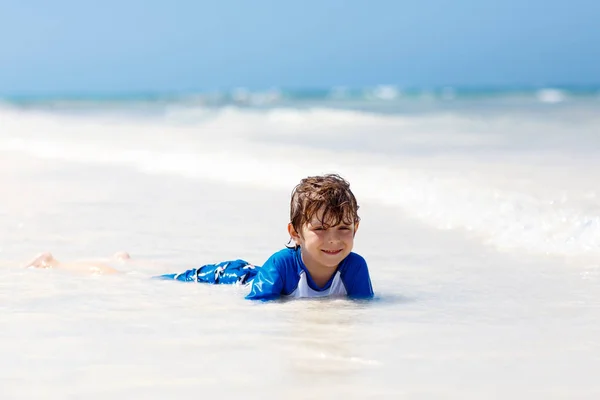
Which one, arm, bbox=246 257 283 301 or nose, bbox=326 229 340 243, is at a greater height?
nose, bbox=326 229 340 243

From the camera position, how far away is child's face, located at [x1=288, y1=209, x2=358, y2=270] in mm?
4180

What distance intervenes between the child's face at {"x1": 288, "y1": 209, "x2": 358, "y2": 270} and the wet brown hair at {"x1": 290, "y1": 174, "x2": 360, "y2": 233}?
0.07 feet

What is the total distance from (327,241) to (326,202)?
0.62ft

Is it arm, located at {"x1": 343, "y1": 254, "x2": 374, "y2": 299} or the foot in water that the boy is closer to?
arm, located at {"x1": 343, "y1": 254, "x2": 374, "y2": 299}

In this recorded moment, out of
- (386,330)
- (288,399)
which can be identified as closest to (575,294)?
(386,330)

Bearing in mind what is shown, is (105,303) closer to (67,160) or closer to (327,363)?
(327,363)

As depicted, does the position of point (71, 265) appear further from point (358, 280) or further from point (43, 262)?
point (358, 280)

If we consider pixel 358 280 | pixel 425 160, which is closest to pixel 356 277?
pixel 358 280

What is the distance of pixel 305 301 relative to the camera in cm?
426

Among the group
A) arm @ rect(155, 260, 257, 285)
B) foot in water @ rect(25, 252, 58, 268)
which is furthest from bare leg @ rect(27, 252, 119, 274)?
arm @ rect(155, 260, 257, 285)

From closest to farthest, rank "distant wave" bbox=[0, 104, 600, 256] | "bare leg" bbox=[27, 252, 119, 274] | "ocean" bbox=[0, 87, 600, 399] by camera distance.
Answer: "ocean" bbox=[0, 87, 600, 399] < "bare leg" bbox=[27, 252, 119, 274] < "distant wave" bbox=[0, 104, 600, 256]

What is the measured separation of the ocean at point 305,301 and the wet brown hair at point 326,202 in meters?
0.41

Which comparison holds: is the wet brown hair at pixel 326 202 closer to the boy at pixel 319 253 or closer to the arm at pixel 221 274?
the boy at pixel 319 253

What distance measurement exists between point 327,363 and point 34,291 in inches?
75.5
